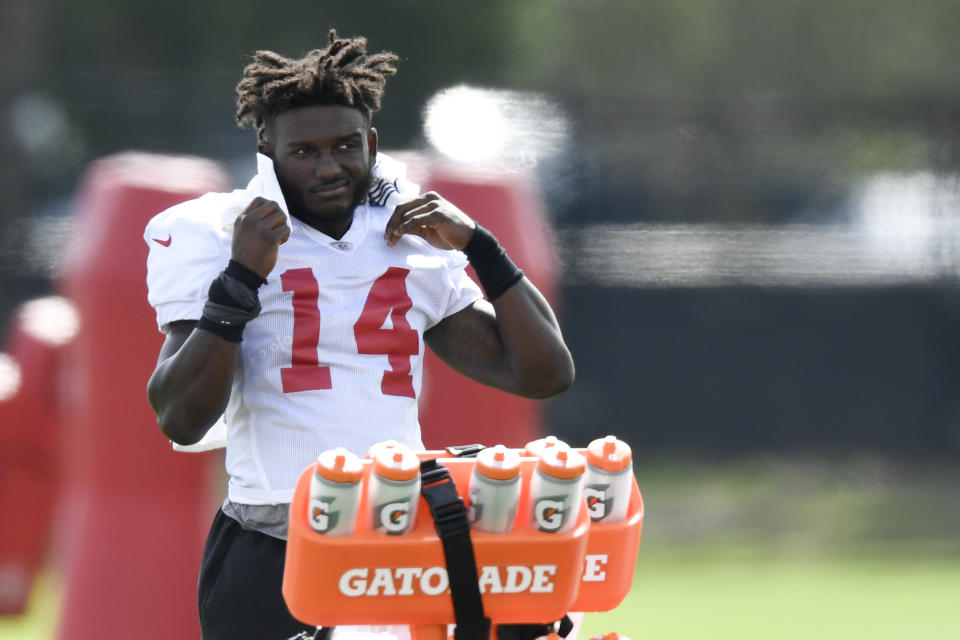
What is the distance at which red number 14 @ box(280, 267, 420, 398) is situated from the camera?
103 inches

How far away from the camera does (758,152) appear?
1061 cm

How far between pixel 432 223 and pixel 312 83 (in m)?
0.35

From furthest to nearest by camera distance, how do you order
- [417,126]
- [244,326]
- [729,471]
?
1. [729,471]
2. [417,126]
3. [244,326]

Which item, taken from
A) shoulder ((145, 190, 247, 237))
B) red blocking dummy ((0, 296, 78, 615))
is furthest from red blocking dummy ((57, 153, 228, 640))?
shoulder ((145, 190, 247, 237))

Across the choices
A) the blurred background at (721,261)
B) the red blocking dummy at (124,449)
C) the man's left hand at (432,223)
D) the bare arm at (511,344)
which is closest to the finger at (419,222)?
the man's left hand at (432,223)

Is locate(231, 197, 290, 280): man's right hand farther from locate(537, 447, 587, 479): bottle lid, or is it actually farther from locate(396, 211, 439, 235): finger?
locate(537, 447, 587, 479): bottle lid

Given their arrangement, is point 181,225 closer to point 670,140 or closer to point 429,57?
point 670,140

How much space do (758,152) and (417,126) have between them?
2679 mm

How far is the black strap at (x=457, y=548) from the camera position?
2.09 meters

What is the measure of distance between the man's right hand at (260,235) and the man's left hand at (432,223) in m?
0.23

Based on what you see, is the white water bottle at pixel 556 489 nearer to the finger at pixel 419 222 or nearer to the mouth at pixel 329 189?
the finger at pixel 419 222

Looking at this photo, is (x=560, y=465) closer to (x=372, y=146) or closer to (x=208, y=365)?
(x=208, y=365)

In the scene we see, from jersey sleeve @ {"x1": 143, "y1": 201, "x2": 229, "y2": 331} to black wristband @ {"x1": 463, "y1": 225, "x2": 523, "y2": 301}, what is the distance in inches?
17.6

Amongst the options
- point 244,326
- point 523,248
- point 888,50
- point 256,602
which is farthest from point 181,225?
point 888,50
